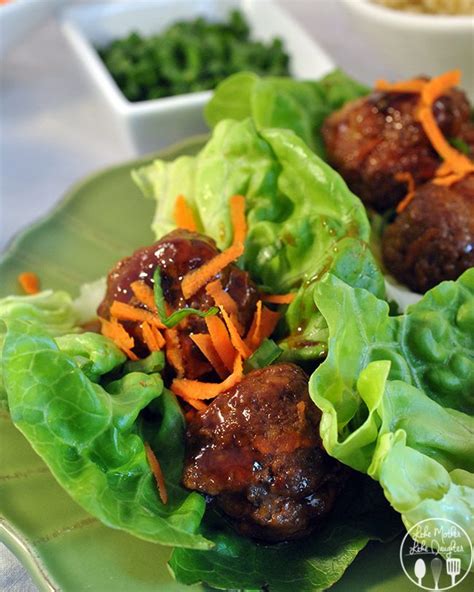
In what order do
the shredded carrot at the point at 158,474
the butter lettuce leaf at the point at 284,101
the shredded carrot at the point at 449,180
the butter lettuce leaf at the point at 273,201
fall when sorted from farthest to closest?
the butter lettuce leaf at the point at 284,101 < the shredded carrot at the point at 449,180 < the butter lettuce leaf at the point at 273,201 < the shredded carrot at the point at 158,474

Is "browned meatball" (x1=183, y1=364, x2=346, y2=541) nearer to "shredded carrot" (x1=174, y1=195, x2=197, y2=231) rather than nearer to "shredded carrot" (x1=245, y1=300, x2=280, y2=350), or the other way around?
"shredded carrot" (x1=245, y1=300, x2=280, y2=350)

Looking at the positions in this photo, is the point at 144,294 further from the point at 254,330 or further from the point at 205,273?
the point at 254,330

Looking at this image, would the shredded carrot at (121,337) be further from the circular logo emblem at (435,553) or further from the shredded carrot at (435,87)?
the shredded carrot at (435,87)

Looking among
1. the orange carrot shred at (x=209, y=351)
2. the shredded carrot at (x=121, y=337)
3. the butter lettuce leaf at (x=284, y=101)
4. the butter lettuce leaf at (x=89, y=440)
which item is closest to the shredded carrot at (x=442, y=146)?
the butter lettuce leaf at (x=284, y=101)

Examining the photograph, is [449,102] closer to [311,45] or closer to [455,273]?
[455,273]

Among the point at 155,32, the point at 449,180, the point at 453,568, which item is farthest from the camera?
the point at 155,32

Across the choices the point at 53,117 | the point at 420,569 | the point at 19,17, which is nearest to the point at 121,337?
the point at 420,569
